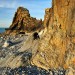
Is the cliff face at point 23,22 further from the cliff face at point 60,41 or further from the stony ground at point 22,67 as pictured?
the cliff face at point 60,41

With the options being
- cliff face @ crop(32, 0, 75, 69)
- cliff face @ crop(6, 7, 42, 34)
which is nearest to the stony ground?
cliff face @ crop(32, 0, 75, 69)

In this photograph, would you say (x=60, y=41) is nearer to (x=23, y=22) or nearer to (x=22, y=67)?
(x=22, y=67)

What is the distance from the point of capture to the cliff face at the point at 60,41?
24.3m

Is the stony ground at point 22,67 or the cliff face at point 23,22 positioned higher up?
→ the cliff face at point 23,22

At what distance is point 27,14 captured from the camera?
307 feet

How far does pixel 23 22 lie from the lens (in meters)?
91.2

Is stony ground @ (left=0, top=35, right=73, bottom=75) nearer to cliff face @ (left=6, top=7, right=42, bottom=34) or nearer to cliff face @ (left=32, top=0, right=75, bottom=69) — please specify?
cliff face @ (left=32, top=0, right=75, bottom=69)

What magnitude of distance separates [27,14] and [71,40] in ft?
229

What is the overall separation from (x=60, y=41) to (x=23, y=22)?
218ft

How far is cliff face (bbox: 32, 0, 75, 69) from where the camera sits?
2430 centimetres

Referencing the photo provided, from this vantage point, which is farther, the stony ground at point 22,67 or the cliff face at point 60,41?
the cliff face at point 60,41

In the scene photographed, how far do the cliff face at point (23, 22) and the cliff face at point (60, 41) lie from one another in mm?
58493

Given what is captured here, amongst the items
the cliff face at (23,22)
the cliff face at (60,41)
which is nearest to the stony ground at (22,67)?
the cliff face at (60,41)

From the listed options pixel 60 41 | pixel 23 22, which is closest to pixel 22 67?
pixel 60 41
